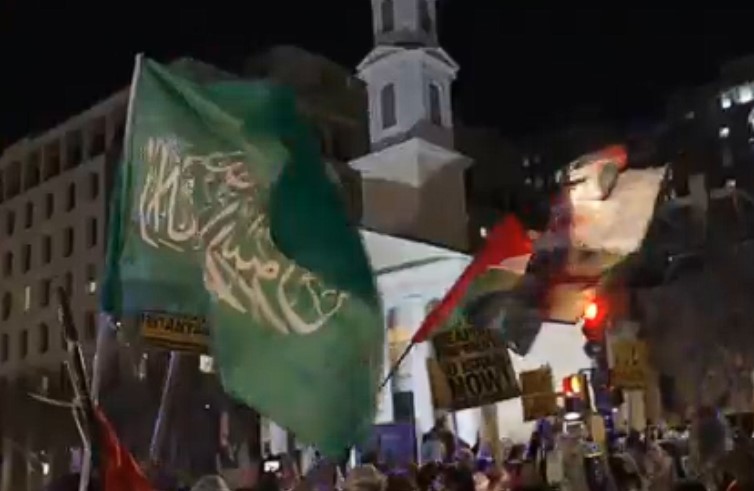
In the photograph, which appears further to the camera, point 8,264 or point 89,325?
point 8,264

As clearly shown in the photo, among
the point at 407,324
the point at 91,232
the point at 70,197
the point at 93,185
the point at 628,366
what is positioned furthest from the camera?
the point at 70,197

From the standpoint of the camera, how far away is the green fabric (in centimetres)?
631

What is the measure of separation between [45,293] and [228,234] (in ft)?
188

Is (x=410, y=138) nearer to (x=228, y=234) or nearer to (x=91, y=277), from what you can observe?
(x=91, y=277)

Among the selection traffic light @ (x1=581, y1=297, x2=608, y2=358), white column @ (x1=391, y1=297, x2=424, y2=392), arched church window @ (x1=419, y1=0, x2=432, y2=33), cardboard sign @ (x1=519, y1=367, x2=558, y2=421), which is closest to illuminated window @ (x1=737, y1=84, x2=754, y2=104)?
arched church window @ (x1=419, y1=0, x2=432, y2=33)

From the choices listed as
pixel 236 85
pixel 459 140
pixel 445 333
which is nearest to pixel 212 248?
pixel 236 85

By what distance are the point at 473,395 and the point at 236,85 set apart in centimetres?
521

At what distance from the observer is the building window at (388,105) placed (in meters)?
40.8

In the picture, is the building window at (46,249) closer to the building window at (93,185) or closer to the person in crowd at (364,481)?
the building window at (93,185)

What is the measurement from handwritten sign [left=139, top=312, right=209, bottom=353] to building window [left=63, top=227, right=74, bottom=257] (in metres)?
55.2

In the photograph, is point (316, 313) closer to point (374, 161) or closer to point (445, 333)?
point (445, 333)

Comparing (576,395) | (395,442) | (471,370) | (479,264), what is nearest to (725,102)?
(395,442)

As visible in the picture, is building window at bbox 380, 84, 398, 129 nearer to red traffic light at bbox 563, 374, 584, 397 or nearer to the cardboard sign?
red traffic light at bbox 563, 374, 584, 397

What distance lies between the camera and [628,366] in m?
13.4
